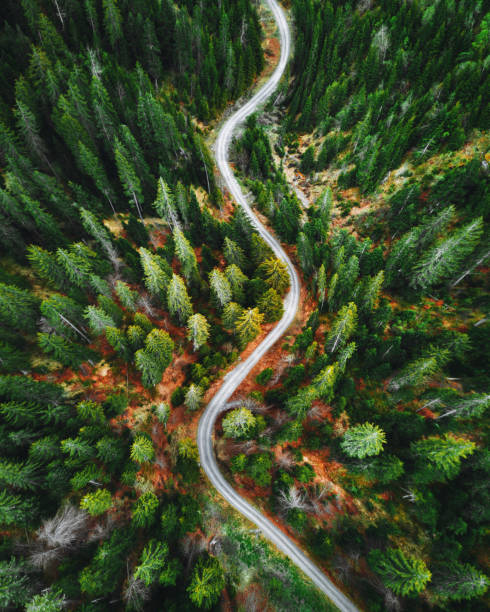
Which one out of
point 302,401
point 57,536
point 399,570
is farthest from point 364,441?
point 57,536

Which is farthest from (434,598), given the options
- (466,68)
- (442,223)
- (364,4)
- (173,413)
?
(364,4)

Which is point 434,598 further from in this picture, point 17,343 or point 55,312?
point 17,343

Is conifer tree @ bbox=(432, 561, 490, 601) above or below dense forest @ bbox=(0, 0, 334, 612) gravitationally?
below

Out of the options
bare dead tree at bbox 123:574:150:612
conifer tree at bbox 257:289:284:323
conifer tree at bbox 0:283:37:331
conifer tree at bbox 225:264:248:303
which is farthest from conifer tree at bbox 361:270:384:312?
conifer tree at bbox 0:283:37:331

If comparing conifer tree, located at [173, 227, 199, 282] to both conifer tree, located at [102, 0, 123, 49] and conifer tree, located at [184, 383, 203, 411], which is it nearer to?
conifer tree, located at [184, 383, 203, 411]

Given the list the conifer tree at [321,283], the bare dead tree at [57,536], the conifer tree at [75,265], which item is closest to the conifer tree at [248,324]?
the conifer tree at [321,283]

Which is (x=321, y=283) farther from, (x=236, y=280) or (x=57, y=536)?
(x=57, y=536)

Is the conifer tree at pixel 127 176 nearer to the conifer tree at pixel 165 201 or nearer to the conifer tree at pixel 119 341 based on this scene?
the conifer tree at pixel 165 201
